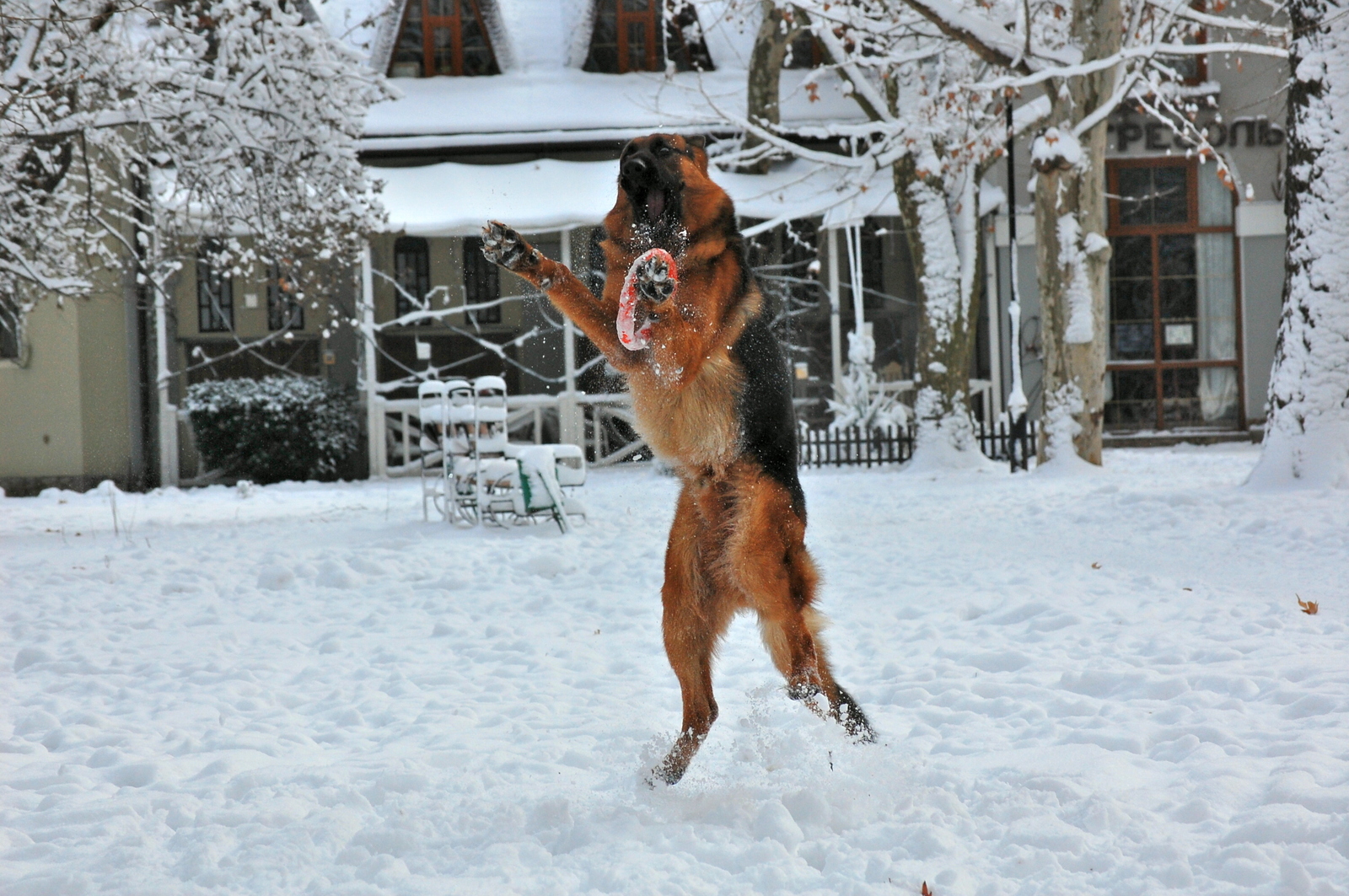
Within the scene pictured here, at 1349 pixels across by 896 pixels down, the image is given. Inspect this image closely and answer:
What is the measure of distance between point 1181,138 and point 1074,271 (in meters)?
7.14

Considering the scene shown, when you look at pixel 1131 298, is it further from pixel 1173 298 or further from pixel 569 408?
pixel 569 408

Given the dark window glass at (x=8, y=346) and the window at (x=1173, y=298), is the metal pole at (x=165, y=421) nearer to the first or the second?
the dark window glass at (x=8, y=346)

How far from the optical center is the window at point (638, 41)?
706 inches

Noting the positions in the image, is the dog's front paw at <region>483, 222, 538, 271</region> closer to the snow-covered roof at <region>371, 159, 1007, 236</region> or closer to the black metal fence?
the snow-covered roof at <region>371, 159, 1007, 236</region>

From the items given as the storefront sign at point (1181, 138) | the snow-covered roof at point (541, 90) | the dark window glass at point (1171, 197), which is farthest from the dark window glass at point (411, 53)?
the dark window glass at point (1171, 197)

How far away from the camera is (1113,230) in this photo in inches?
653

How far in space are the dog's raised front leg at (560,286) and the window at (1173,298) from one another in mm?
15774

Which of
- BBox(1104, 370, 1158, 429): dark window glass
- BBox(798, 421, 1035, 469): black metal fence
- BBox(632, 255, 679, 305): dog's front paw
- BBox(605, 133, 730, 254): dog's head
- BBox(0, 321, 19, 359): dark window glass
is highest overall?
BBox(0, 321, 19, 359): dark window glass

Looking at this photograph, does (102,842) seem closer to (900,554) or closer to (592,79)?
(900,554)

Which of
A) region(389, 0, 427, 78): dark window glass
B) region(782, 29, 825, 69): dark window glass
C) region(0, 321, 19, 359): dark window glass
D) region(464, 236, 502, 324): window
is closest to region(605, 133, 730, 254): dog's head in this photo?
region(0, 321, 19, 359): dark window glass

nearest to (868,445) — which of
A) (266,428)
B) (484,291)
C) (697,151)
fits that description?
(484,291)

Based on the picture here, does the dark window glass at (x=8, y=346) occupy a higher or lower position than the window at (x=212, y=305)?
lower

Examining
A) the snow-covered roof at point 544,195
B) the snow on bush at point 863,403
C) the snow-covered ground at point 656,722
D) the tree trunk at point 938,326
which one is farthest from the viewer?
the snow on bush at point 863,403

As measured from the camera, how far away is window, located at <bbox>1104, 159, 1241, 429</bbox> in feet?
54.4
